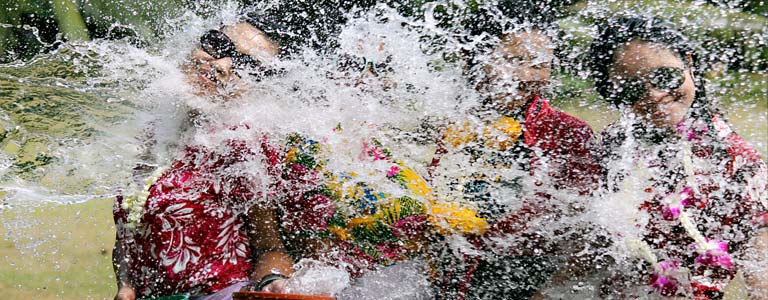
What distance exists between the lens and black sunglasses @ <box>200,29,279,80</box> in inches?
76.0

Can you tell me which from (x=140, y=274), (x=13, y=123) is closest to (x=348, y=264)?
(x=140, y=274)

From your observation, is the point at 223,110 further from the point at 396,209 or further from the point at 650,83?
the point at 650,83

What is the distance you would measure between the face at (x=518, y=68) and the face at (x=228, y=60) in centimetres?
68

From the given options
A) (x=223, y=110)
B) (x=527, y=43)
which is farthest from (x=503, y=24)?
(x=223, y=110)

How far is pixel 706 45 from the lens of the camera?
7.65 feet

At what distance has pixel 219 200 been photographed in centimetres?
195

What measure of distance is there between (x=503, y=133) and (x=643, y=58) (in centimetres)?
45

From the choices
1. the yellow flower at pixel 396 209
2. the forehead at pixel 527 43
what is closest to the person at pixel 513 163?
the forehead at pixel 527 43

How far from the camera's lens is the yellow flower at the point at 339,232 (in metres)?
1.88

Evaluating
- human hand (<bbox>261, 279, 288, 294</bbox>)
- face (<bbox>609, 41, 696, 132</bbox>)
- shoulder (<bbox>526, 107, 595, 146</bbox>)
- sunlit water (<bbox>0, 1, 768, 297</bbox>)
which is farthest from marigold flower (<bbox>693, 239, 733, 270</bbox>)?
human hand (<bbox>261, 279, 288, 294</bbox>)

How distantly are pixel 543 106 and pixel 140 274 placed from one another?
54.1 inches

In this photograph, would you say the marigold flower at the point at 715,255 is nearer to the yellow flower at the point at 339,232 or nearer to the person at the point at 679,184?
the person at the point at 679,184

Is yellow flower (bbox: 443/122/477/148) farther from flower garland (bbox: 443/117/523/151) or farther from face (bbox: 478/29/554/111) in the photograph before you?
face (bbox: 478/29/554/111)

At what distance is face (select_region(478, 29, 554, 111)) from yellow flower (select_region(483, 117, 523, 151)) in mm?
43
